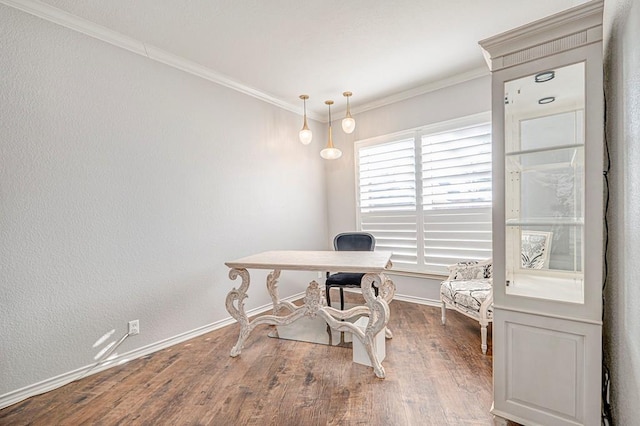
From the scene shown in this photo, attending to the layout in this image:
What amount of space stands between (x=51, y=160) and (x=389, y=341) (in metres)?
3.10

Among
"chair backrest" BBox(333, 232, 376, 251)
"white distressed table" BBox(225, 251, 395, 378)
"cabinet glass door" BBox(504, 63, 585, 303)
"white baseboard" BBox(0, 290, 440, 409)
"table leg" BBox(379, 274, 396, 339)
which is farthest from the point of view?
"chair backrest" BBox(333, 232, 376, 251)

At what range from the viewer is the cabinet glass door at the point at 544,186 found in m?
1.53

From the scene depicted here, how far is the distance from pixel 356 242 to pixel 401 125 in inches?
65.4

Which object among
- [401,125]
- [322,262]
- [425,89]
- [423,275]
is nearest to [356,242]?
[423,275]

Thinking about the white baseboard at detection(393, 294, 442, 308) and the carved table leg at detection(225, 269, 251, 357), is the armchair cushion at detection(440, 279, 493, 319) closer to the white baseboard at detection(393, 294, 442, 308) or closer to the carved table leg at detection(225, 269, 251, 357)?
the white baseboard at detection(393, 294, 442, 308)

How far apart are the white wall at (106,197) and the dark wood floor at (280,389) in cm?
33

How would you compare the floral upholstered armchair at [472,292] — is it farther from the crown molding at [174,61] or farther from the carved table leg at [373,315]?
the crown molding at [174,61]

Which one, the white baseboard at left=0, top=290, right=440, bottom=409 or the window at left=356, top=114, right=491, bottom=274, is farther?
the window at left=356, top=114, right=491, bottom=274

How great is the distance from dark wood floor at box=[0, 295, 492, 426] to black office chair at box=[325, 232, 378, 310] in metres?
0.70

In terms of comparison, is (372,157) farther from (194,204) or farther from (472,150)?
(194,204)

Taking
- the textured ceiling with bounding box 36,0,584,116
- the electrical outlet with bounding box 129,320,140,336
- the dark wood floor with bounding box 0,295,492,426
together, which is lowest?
the dark wood floor with bounding box 0,295,492,426

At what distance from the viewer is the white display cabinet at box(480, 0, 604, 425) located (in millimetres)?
1430

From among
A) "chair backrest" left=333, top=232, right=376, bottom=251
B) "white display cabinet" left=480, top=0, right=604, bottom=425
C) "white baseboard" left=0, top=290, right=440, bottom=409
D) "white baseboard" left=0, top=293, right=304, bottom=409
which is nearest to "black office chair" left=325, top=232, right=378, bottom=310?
"chair backrest" left=333, top=232, right=376, bottom=251

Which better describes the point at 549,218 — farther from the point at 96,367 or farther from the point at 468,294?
the point at 96,367
